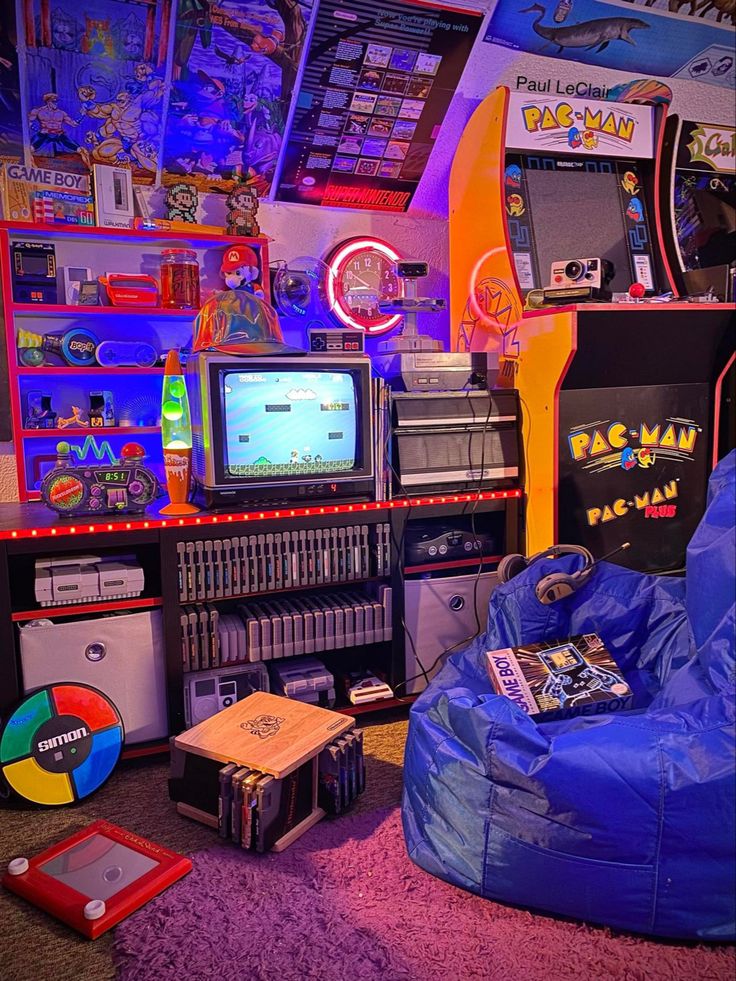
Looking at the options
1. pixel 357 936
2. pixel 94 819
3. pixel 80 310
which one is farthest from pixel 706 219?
pixel 94 819

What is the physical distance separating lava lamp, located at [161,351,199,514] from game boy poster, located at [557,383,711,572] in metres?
1.32

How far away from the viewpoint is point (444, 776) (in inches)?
69.8

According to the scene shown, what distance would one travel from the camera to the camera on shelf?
2.78 m

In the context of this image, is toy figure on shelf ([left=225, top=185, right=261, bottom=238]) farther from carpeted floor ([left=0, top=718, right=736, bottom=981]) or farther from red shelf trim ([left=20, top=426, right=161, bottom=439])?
carpeted floor ([left=0, top=718, right=736, bottom=981])

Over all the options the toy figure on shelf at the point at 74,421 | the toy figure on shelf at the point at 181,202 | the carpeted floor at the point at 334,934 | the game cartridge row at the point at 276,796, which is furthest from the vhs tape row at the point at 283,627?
the toy figure on shelf at the point at 181,202

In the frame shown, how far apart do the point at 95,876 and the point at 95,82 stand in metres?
2.81

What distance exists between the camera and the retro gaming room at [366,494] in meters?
1.62

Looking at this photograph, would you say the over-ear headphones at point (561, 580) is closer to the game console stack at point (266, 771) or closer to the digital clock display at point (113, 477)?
the game console stack at point (266, 771)

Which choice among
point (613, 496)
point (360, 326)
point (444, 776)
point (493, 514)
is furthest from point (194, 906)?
point (360, 326)

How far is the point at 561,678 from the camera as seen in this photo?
6.73 feet

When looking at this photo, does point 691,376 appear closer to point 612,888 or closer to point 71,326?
point 612,888

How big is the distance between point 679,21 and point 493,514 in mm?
2652

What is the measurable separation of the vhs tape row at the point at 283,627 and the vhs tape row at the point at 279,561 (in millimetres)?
93

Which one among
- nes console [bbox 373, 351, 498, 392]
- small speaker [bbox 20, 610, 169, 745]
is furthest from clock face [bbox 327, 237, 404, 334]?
small speaker [bbox 20, 610, 169, 745]
